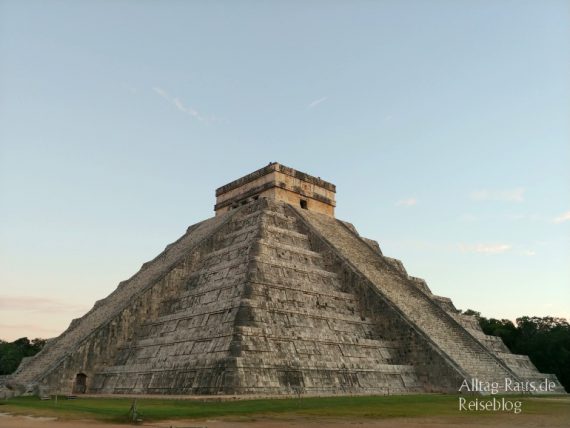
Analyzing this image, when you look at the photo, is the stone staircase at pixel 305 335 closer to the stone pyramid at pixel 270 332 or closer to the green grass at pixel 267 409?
the stone pyramid at pixel 270 332

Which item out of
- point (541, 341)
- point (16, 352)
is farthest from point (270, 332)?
point (16, 352)

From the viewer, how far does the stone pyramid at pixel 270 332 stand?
1702 centimetres

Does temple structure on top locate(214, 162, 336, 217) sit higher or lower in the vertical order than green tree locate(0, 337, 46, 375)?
higher

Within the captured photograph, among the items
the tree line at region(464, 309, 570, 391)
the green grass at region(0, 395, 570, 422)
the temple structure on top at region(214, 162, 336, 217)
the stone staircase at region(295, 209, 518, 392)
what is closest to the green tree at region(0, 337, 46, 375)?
the temple structure on top at region(214, 162, 336, 217)

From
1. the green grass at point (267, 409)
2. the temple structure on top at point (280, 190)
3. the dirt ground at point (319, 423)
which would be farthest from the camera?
the temple structure on top at point (280, 190)

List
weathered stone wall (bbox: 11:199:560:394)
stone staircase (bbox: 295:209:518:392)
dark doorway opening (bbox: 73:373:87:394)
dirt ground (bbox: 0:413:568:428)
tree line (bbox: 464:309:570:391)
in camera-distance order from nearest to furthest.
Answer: dirt ground (bbox: 0:413:568:428) < weathered stone wall (bbox: 11:199:560:394) < stone staircase (bbox: 295:209:518:392) < dark doorway opening (bbox: 73:373:87:394) < tree line (bbox: 464:309:570:391)

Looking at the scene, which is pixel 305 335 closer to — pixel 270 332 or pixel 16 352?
pixel 270 332

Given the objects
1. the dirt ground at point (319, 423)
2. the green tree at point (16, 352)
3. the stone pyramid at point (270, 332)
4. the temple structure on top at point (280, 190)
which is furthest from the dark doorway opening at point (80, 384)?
the green tree at point (16, 352)

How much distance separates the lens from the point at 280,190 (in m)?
29.6

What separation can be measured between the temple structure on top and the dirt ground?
64.0 feet

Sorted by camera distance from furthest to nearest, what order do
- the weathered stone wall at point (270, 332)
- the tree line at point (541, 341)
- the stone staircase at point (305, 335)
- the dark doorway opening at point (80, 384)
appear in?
the tree line at point (541, 341), the dark doorway opening at point (80, 384), the weathered stone wall at point (270, 332), the stone staircase at point (305, 335)

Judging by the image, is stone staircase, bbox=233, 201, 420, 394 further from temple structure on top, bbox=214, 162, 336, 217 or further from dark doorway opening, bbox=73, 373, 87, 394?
dark doorway opening, bbox=73, 373, 87, 394

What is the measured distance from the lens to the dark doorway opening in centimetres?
1997

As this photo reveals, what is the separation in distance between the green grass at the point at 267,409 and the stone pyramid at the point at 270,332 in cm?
203
